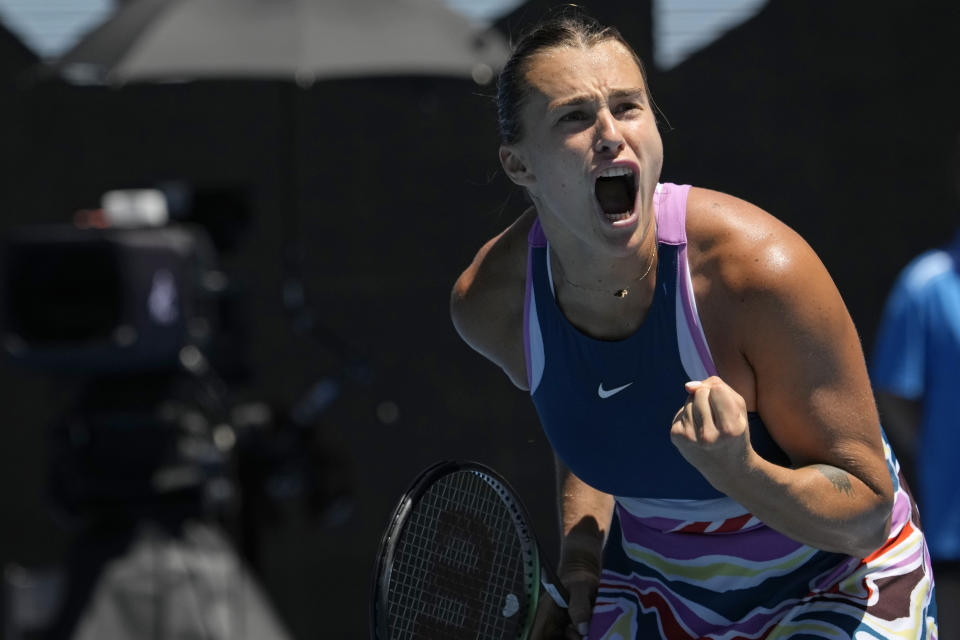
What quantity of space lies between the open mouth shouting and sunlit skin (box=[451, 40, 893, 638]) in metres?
0.03

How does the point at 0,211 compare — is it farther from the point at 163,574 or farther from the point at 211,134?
the point at 163,574

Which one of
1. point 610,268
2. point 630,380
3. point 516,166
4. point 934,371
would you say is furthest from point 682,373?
point 934,371

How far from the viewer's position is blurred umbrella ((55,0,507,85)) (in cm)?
472

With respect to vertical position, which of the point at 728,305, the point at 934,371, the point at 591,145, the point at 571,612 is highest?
the point at 591,145

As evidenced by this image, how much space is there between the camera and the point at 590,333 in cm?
227

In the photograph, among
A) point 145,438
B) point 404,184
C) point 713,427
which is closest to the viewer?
point 713,427

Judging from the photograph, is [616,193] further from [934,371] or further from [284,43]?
[284,43]

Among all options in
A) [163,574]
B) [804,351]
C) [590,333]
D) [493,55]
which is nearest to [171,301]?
[163,574]

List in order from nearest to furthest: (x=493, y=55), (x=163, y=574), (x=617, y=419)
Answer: (x=617, y=419) → (x=163, y=574) → (x=493, y=55)

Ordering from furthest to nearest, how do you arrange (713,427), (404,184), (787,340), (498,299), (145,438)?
(404,184), (145,438), (498,299), (787,340), (713,427)

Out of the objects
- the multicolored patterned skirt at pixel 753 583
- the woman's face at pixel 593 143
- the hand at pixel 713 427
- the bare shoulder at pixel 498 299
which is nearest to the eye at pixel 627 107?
the woman's face at pixel 593 143

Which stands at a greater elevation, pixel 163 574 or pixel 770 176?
pixel 770 176

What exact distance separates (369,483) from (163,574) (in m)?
1.32

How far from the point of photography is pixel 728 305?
2.08 metres
